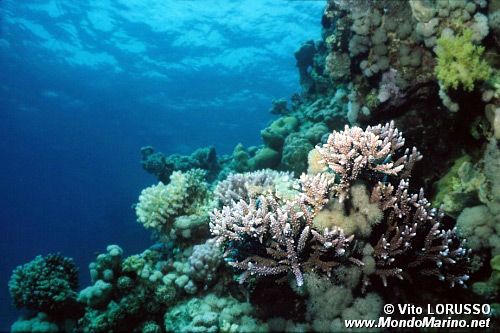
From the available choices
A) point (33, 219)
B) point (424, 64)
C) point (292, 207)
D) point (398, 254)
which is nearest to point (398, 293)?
point (398, 254)

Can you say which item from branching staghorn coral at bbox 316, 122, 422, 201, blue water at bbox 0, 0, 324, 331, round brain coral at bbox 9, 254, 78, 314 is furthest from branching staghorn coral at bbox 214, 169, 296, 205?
blue water at bbox 0, 0, 324, 331

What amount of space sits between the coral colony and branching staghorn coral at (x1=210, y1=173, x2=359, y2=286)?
0.06 feet

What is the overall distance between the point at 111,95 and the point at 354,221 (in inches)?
1824

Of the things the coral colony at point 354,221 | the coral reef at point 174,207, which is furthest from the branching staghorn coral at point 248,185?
the coral reef at point 174,207

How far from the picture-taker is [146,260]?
5.63 metres

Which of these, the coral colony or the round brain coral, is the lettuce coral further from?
the round brain coral

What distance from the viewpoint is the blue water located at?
27203 mm

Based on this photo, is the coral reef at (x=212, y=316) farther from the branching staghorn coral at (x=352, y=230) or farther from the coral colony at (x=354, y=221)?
the branching staghorn coral at (x=352, y=230)

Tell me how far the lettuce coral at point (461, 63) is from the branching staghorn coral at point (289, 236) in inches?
89.6

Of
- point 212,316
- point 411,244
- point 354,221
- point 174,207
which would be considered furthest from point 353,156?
point 174,207

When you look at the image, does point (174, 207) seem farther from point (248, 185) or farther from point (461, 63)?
point (461, 63)

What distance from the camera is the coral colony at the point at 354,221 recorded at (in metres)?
3.65

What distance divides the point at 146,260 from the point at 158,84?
40508 millimetres

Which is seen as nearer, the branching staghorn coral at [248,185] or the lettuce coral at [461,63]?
the lettuce coral at [461,63]
